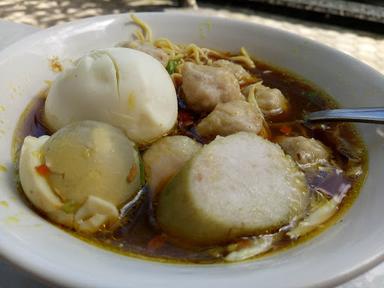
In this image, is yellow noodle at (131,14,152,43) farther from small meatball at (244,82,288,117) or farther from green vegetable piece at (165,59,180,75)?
small meatball at (244,82,288,117)

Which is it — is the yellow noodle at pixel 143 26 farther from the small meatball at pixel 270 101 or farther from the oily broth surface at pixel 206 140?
the small meatball at pixel 270 101

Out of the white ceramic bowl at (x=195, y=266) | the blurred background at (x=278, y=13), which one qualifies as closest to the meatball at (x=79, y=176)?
the white ceramic bowl at (x=195, y=266)

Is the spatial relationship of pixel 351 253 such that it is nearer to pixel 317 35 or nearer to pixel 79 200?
pixel 79 200

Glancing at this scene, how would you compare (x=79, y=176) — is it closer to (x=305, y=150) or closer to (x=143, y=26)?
(x=305, y=150)

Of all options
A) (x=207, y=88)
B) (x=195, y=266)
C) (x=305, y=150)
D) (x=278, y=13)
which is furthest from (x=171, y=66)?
(x=278, y=13)

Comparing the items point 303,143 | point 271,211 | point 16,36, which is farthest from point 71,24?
point 271,211

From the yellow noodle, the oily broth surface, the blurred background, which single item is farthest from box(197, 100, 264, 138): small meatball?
the blurred background
